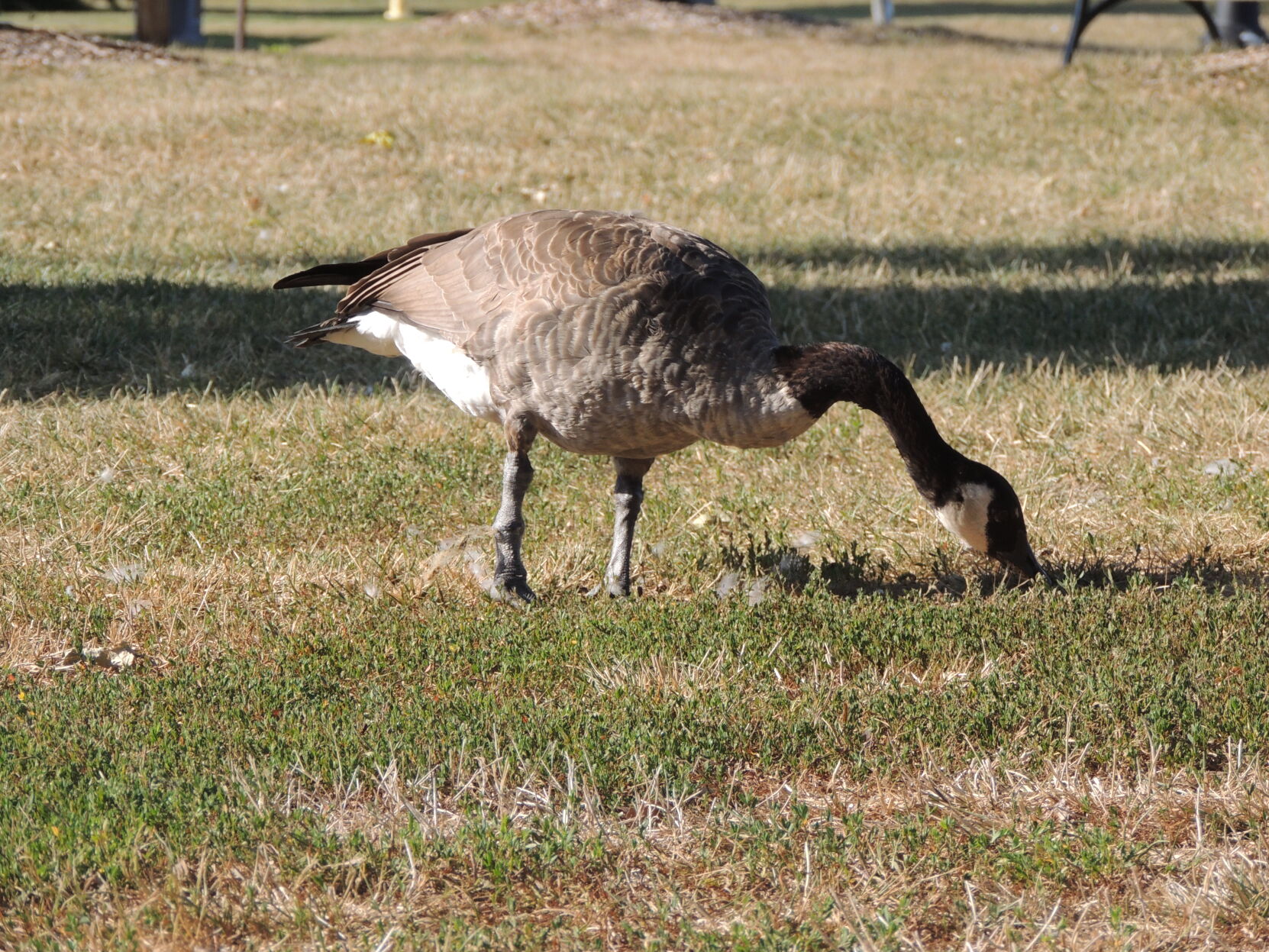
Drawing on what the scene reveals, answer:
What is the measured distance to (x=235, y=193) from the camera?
11.8 meters

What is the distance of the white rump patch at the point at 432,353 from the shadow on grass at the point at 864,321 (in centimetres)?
204

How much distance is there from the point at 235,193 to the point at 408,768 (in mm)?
9065

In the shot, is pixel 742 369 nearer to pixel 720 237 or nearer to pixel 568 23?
pixel 720 237

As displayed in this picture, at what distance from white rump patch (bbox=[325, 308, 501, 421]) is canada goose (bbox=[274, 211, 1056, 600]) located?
12mm

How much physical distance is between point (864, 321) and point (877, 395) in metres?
4.10

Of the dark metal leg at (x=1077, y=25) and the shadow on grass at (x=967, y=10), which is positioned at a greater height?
the shadow on grass at (x=967, y=10)

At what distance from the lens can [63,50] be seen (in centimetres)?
1667

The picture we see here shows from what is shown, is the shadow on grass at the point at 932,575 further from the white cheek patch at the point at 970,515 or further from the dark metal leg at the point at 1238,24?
the dark metal leg at the point at 1238,24

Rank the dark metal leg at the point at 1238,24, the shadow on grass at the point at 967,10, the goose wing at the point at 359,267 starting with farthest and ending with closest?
the shadow on grass at the point at 967,10 → the dark metal leg at the point at 1238,24 → the goose wing at the point at 359,267

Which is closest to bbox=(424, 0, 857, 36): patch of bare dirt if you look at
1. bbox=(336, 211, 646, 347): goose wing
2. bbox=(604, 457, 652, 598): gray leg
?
bbox=(336, 211, 646, 347): goose wing

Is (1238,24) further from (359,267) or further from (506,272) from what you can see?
(506,272)

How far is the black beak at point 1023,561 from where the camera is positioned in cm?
493

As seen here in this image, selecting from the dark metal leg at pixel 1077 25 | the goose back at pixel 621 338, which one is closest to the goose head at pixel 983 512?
the goose back at pixel 621 338

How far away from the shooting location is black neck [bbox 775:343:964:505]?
15.1 feet
